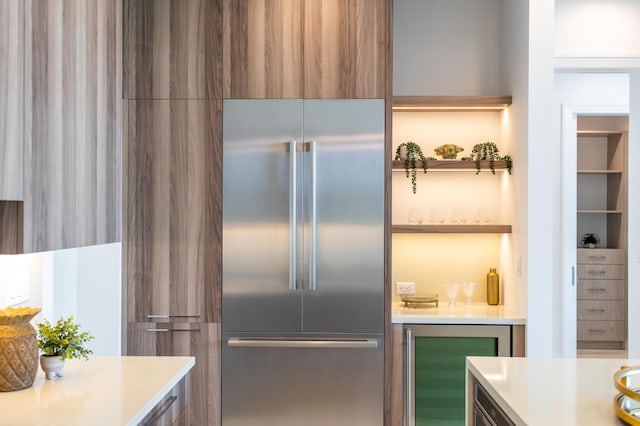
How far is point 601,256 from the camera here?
6.10 metres

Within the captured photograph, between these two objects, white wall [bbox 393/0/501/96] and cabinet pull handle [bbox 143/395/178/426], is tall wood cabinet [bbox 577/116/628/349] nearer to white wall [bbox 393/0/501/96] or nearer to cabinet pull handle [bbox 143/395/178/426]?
white wall [bbox 393/0/501/96]

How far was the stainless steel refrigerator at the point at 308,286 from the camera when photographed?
344 centimetres

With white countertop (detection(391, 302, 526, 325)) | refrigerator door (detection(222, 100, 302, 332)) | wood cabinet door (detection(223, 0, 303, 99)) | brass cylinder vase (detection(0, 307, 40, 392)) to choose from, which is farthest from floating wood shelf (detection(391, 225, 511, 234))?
brass cylinder vase (detection(0, 307, 40, 392))

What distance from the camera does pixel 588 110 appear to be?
16.1 feet

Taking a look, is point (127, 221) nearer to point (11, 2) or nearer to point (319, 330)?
point (319, 330)

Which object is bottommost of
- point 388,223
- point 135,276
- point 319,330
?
point 319,330

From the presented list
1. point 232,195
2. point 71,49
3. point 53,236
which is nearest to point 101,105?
point 71,49

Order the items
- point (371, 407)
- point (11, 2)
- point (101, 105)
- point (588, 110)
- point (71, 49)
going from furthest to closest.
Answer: point (588, 110), point (371, 407), point (101, 105), point (71, 49), point (11, 2)

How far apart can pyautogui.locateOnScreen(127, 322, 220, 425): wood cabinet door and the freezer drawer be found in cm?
5

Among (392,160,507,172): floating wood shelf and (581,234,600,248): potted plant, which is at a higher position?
(392,160,507,172): floating wood shelf

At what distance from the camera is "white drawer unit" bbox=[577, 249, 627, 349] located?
20.0 feet

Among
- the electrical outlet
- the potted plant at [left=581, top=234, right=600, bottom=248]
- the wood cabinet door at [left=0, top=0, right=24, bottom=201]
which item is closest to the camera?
the wood cabinet door at [left=0, top=0, right=24, bottom=201]

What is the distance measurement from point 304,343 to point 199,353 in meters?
0.55

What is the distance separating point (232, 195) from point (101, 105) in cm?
131
